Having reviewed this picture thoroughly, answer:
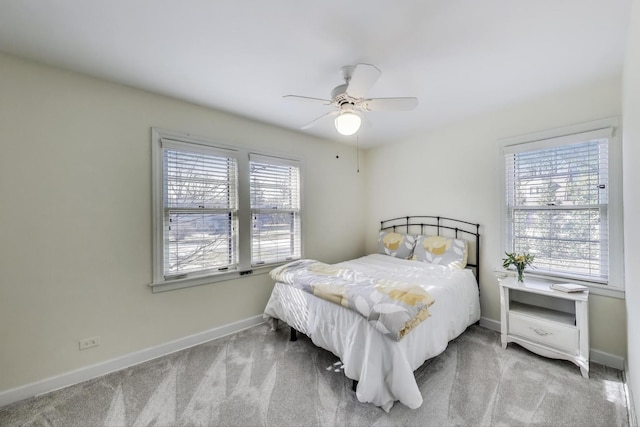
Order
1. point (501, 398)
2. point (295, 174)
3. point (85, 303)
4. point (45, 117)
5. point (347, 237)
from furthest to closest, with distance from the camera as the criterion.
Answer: point (347, 237) → point (295, 174) → point (85, 303) → point (45, 117) → point (501, 398)

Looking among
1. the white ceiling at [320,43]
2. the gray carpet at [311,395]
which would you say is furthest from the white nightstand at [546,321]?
the white ceiling at [320,43]

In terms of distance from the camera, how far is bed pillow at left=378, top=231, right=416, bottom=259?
355cm

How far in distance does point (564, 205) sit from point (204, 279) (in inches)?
147

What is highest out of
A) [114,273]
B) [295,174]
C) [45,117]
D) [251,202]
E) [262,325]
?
[45,117]

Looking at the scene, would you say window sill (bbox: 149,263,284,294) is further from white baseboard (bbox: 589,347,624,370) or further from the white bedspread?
white baseboard (bbox: 589,347,624,370)

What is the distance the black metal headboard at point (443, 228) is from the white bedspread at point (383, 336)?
399mm

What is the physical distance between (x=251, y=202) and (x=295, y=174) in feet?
2.54

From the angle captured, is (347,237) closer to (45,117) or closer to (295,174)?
(295,174)

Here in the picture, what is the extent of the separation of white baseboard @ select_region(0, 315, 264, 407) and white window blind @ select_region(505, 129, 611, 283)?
3.31 metres

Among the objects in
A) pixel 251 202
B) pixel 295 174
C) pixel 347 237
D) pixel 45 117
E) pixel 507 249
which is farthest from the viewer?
pixel 347 237

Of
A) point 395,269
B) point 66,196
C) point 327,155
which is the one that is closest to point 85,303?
point 66,196

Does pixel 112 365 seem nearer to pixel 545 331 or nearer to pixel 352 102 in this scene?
pixel 352 102

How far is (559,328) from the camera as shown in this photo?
2174 mm

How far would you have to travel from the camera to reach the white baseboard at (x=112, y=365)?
1.89 m
